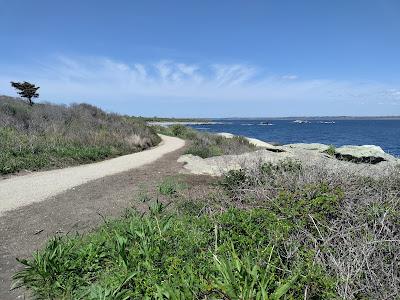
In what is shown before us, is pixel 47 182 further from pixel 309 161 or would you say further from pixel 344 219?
pixel 344 219

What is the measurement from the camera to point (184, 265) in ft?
13.1

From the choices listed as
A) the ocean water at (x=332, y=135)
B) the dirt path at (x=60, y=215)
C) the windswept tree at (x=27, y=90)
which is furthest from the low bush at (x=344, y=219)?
the windswept tree at (x=27, y=90)

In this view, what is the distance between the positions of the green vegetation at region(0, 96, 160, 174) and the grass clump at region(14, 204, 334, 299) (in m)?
7.83

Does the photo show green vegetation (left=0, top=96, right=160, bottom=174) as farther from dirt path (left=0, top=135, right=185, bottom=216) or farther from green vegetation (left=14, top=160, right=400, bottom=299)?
green vegetation (left=14, top=160, right=400, bottom=299)

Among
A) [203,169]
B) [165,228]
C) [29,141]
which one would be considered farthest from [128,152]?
[165,228]

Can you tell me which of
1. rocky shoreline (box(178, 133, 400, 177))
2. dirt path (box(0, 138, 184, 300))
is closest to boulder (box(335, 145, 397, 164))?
rocky shoreline (box(178, 133, 400, 177))

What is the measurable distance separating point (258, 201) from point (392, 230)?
1778 mm

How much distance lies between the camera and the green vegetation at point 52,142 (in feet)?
41.2

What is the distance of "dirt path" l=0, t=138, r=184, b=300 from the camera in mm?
5541

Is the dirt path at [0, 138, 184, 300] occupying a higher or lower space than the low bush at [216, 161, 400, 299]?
lower

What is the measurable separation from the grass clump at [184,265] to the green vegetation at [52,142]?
7829mm

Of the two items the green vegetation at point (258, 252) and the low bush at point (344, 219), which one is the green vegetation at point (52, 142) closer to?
the green vegetation at point (258, 252)

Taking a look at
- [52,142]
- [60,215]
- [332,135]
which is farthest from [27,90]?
[332,135]

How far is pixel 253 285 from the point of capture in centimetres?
332
